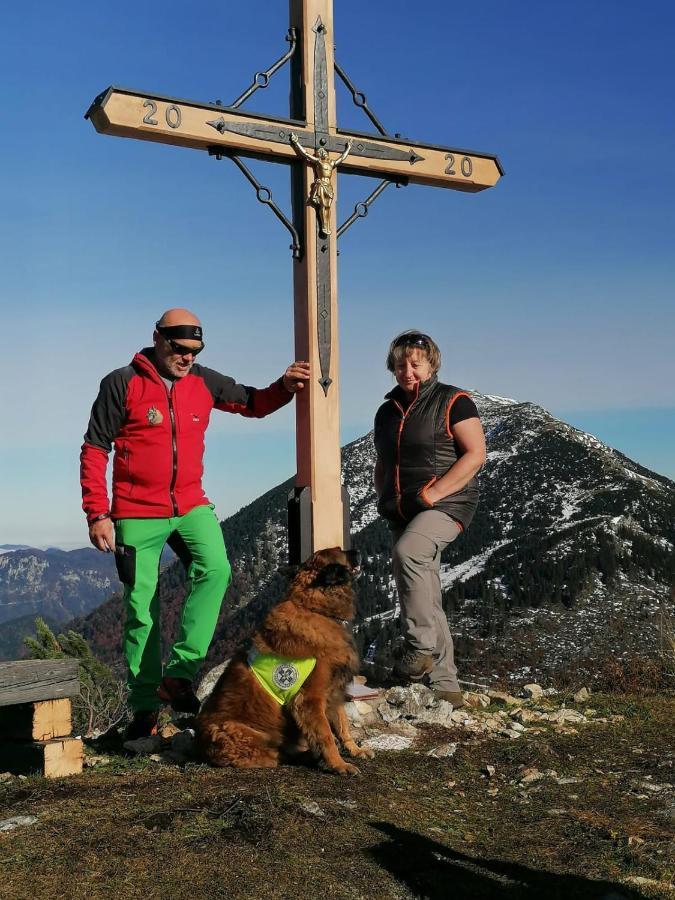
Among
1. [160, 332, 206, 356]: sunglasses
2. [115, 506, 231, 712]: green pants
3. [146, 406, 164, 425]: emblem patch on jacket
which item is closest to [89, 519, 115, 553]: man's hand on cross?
[115, 506, 231, 712]: green pants

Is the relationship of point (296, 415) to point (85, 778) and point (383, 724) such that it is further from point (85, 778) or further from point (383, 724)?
A: point (85, 778)

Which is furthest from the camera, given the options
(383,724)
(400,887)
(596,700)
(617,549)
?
(617,549)

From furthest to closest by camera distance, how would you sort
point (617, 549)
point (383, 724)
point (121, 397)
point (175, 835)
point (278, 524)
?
point (278, 524), point (617, 549), point (383, 724), point (121, 397), point (175, 835)

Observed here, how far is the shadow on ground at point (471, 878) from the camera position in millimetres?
3072

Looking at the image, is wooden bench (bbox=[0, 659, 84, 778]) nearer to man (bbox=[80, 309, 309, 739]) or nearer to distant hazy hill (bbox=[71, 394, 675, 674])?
man (bbox=[80, 309, 309, 739])

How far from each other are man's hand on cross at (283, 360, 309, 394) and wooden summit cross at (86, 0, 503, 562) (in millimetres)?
55

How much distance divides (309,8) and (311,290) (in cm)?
183

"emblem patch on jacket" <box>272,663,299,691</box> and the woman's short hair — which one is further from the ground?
the woman's short hair

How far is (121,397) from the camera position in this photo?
5.07 metres

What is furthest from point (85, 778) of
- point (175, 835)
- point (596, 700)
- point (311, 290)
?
point (596, 700)

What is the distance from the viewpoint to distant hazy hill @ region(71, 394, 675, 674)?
128 feet

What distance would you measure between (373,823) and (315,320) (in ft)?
10.3

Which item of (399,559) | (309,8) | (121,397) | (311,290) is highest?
(309,8)

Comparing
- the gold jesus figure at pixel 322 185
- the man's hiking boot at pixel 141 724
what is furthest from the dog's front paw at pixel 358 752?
the gold jesus figure at pixel 322 185
